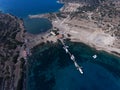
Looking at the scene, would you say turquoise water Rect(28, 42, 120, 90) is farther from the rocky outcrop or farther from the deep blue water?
the deep blue water

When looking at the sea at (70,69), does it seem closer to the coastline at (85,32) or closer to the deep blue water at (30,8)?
the coastline at (85,32)

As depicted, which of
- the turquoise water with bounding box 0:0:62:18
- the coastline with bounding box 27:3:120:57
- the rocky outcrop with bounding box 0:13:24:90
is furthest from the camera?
the turquoise water with bounding box 0:0:62:18

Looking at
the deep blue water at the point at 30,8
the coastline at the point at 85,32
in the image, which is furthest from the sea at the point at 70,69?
the deep blue water at the point at 30,8

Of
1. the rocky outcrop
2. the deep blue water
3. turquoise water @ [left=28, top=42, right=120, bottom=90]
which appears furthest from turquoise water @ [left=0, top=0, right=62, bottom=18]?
turquoise water @ [left=28, top=42, right=120, bottom=90]

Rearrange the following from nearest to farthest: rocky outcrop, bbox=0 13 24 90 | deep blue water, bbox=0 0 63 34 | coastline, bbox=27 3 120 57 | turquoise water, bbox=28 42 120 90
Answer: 1. turquoise water, bbox=28 42 120 90
2. rocky outcrop, bbox=0 13 24 90
3. coastline, bbox=27 3 120 57
4. deep blue water, bbox=0 0 63 34

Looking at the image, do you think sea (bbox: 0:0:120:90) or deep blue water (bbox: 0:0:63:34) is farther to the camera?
deep blue water (bbox: 0:0:63:34)

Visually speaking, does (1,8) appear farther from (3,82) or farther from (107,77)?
(107,77)

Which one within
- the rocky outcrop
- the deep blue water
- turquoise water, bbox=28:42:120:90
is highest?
the deep blue water
